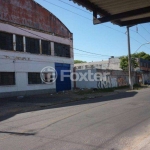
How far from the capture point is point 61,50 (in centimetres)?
2873

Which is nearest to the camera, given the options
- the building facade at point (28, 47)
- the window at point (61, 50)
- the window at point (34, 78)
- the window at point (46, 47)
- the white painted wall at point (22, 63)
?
the white painted wall at point (22, 63)

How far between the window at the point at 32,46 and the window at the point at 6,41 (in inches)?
87.9

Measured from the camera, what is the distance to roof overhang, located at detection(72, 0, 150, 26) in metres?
4.06

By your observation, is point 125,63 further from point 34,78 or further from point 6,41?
point 6,41

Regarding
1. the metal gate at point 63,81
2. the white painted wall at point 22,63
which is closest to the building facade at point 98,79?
the metal gate at point 63,81

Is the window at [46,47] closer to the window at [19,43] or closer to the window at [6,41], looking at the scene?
the window at [19,43]

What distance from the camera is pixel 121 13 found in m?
4.52

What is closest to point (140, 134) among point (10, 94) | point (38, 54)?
point (10, 94)

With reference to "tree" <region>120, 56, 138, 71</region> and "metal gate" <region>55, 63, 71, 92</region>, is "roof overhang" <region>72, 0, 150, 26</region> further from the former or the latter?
"tree" <region>120, 56, 138, 71</region>

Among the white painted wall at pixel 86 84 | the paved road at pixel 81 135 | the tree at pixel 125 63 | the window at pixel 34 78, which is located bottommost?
the paved road at pixel 81 135

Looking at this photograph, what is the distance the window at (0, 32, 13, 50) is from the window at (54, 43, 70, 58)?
7.11 metres

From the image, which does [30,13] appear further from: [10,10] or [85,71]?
[85,71]

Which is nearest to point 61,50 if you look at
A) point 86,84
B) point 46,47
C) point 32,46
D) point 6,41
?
point 46,47

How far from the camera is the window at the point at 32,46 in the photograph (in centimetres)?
2383
